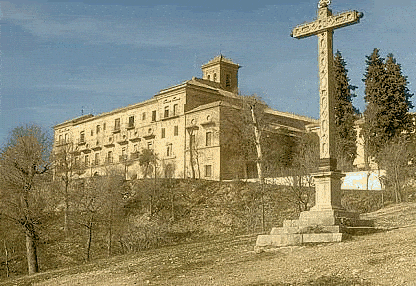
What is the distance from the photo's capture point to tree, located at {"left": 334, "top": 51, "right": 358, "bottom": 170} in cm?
3950

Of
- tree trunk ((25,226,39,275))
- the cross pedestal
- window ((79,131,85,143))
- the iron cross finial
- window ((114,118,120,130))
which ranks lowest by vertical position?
tree trunk ((25,226,39,275))

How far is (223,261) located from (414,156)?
100 ft

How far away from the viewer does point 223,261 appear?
492 inches

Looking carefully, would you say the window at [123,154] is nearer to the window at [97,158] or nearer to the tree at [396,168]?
the window at [97,158]

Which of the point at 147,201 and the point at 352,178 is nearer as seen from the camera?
the point at 352,178

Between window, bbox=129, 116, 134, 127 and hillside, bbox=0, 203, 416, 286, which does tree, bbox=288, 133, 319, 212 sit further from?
window, bbox=129, 116, 134, 127

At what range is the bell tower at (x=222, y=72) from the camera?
65062 mm

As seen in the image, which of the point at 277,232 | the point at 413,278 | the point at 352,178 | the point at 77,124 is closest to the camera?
the point at 413,278

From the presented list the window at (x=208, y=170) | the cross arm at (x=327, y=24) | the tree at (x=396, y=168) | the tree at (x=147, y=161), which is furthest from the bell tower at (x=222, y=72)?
the cross arm at (x=327, y=24)

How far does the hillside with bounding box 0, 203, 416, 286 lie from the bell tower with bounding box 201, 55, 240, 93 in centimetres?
5063

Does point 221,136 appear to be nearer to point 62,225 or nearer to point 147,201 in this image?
point 147,201

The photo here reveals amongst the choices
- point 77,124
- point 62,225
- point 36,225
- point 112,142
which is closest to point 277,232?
point 36,225

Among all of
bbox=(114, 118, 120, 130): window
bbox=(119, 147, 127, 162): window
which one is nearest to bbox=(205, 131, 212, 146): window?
bbox=(119, 147, 127, 162): window

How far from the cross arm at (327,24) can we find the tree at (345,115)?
75.8ft
